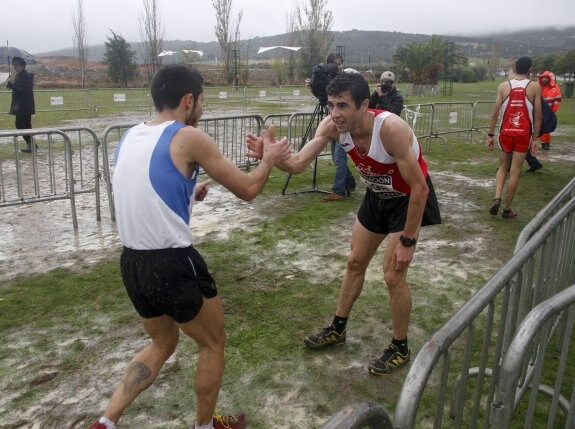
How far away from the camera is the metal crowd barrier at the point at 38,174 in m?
5.98

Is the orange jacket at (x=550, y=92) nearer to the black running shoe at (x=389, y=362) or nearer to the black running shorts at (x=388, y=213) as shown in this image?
the black running shorts at (x=388, y=213)

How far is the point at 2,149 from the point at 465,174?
33.0ft

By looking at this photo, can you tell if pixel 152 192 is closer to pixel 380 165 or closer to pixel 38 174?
pixel 380 165

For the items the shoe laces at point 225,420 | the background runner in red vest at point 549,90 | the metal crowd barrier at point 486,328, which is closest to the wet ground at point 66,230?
the shoe laces at point 225,420

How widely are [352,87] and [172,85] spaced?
1.14 metres

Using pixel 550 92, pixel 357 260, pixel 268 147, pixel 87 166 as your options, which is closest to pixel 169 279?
pixel 268 147

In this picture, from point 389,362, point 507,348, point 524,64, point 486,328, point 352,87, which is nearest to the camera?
point 486,328

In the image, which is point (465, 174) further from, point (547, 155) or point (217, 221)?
point (217, 221)

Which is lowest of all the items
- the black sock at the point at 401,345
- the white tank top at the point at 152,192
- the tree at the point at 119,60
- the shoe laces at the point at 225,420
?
the shoe laces at the point at 225,420

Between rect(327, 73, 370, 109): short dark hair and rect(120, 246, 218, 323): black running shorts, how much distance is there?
1.34 meters

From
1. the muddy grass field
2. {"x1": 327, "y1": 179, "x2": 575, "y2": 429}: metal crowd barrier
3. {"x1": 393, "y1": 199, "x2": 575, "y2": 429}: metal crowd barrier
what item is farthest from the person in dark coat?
{"x1": 327, "y1": 179, "x2": 575, "y2": 429}: metal crowd barrier

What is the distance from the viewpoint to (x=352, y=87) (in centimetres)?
307

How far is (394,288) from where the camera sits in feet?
11.0

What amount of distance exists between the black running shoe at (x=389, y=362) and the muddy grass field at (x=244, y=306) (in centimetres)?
7
